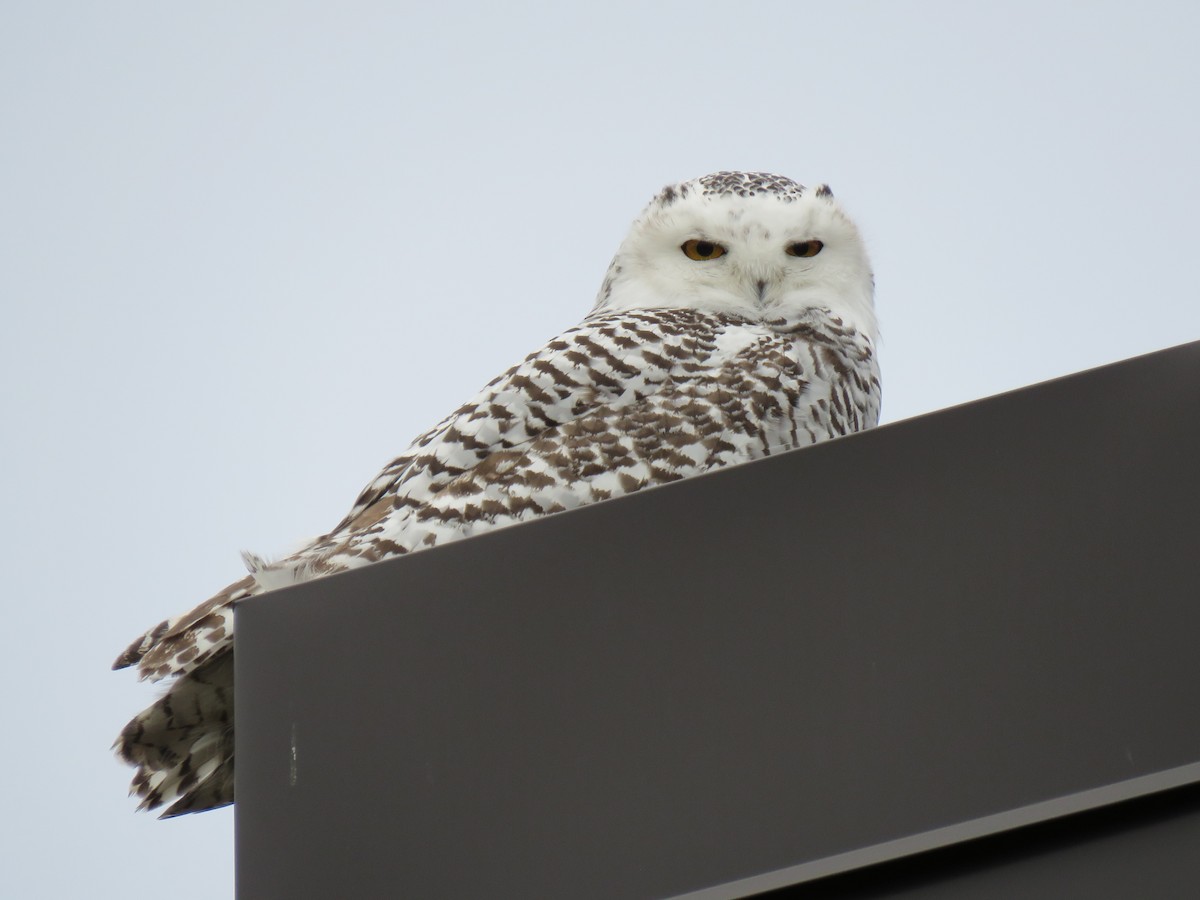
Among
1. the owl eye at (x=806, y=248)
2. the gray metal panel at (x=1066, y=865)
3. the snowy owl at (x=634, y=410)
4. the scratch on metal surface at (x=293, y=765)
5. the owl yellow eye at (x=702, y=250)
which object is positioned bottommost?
the gray metal panel at (x=1066, y=865)

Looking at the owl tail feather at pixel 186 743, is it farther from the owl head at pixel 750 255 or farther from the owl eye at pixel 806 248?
the owl eye at pixel 806 248

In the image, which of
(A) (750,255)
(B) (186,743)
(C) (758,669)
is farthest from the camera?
(A) (750,255)

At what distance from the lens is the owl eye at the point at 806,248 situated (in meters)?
3.08

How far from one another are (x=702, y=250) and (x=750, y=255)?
132 mm

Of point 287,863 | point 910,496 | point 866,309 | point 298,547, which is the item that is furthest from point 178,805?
point 866,309

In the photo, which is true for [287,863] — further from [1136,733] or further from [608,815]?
[1136,733]

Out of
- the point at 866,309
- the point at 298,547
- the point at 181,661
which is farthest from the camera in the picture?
the point at 866,309

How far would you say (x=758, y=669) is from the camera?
4.99 ft

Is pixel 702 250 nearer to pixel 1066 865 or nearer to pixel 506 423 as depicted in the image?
pixel 506 423

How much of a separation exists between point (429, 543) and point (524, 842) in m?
0.81

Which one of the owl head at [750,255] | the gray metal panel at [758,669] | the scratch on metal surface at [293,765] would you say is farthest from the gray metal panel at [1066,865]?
the owl head at [750,255]

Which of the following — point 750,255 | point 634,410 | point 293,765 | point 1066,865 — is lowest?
point 1066,865

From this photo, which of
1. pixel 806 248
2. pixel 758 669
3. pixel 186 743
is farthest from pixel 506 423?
pixel 758 669

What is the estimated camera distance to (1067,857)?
1.37 meters
